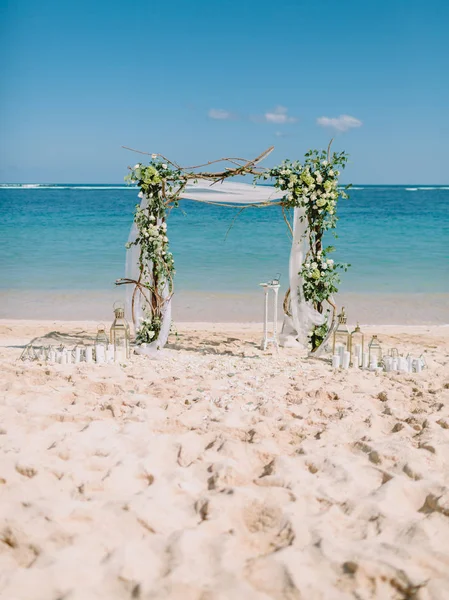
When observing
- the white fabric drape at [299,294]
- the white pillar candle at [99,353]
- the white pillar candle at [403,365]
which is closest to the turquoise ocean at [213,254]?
the white fabric drape at [299,294]

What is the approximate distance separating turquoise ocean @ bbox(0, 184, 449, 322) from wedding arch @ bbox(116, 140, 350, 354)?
0.72m

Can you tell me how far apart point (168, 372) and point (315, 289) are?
7.46 ft

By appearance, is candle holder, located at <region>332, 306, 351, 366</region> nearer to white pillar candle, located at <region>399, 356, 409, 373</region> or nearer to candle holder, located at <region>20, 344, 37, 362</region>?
white pillar candle, located at <region>399, 356, 409, 373</region>

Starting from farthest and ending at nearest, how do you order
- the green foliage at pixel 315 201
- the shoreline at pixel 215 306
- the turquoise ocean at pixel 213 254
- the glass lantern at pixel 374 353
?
the turquoise ocean at pixel 213 254
the shoreline at pixel 215 306
the green foliage at pixel 315 201
the glass lantern at pixel 374 353

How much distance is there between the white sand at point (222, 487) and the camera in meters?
3.00

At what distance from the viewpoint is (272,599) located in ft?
9.37

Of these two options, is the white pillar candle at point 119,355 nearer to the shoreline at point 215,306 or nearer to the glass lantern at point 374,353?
the glass lantern at point 374,353

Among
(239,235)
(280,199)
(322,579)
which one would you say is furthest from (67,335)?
(239,235)

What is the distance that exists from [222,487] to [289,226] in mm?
4714

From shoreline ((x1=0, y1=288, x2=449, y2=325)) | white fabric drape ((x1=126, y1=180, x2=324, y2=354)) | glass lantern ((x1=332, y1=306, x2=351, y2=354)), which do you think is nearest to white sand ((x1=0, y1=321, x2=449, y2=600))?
glass lantern ((x1=332, y1=306, x2=351, y2=354))

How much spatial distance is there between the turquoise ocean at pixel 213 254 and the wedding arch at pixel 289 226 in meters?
0.72

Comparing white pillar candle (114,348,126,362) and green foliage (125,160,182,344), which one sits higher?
green foliage (125,160,182,344)

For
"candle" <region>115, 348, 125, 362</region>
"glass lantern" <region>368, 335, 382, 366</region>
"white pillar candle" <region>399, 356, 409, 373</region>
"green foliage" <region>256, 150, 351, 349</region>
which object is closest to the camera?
"white pillar candle" <region>399, 356, 409, 373</region>

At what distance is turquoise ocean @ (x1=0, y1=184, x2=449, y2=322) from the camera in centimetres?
1381
